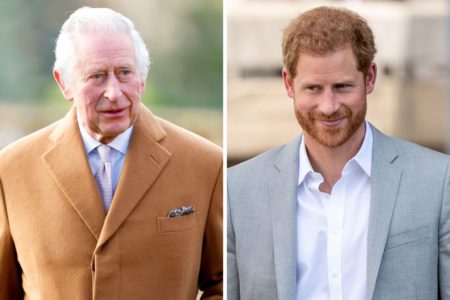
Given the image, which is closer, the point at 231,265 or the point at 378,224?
the point at 378,224

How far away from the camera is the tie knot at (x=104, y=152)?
107 inches

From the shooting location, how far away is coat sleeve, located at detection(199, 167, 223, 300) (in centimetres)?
278

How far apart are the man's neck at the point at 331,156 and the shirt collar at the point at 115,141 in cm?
70

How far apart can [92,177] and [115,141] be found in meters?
0.17

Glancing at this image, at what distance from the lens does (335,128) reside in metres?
2.63

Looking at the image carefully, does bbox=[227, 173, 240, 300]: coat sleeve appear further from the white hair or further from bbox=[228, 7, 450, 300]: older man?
the white hair

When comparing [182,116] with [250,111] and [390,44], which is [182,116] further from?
[390,44]

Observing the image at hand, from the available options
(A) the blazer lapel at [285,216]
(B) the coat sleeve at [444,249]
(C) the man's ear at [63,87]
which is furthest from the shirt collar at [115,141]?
(B) the coat sleeve at [444,249]

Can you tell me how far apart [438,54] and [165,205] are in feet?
4.10

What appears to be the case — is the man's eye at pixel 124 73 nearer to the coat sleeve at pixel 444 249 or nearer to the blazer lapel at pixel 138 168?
the blazer lapel at pixel 138 168

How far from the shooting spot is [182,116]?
113 inches

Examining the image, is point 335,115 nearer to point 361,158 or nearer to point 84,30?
point 361,158

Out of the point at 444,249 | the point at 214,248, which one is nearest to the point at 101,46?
the point at 214,248

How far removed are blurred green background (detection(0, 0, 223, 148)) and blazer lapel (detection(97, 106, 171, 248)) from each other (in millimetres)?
89
